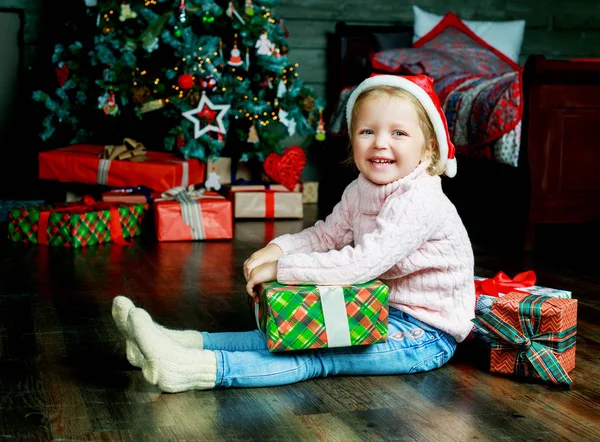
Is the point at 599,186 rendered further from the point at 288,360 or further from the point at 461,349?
the point at 288,360

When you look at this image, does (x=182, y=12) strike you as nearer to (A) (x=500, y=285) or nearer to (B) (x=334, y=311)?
(A) (x=500, y=285)

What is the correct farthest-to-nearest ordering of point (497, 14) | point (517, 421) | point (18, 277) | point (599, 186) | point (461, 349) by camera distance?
point (497, 14), point (599, 186), point (18, 277), point (461, 349), point (517, 421)

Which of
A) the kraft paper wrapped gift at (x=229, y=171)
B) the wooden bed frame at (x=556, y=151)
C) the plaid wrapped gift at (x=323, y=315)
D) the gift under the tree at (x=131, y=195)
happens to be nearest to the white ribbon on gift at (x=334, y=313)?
the plaid wrapped gift at (x=323, y=315)

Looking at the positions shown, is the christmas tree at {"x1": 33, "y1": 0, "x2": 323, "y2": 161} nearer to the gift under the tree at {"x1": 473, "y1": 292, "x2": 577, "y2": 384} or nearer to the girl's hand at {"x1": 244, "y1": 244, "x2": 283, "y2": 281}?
the girl's hand at {"x1": 244, "y1": 244, "x2": 283, "y2": 281}

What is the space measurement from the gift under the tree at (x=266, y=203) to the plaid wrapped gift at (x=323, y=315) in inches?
102

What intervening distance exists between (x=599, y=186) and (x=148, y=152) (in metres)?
2.15

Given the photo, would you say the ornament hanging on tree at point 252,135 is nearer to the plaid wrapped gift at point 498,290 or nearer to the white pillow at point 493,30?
the white pillow at point 493,30

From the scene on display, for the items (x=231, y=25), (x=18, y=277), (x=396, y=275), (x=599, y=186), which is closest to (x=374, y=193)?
(x=396, y=275)

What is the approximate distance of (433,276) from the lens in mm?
1718

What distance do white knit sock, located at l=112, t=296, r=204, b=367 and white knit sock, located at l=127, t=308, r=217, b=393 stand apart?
0.25 ft

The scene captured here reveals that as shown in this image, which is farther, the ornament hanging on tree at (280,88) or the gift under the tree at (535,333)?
the ornament hanging on tree at (280,88)

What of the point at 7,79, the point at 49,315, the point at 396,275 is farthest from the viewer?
the point at 7,79

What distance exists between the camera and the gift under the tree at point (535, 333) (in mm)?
1626

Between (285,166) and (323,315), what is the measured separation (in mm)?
2827
